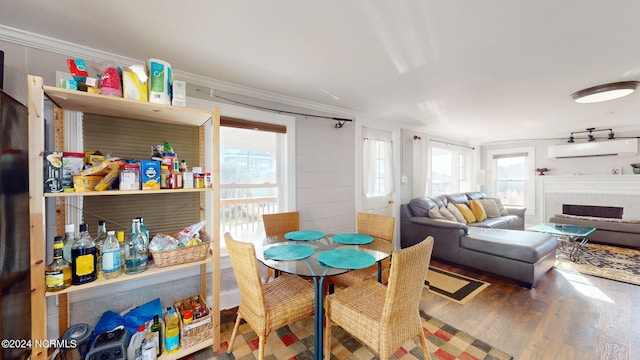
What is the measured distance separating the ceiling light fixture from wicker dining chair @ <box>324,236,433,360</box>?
8.98 feet

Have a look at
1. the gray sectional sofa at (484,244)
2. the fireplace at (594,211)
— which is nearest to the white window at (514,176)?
the fireplace at (594,211)

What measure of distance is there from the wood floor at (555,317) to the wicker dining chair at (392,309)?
3.19ft

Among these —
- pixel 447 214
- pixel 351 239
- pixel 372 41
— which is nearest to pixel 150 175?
pixel 351 239

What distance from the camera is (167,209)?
6.93ft

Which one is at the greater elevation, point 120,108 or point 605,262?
point 120,108

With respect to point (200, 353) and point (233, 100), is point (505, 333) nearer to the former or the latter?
point (200, 353)

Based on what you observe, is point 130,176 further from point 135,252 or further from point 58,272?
point 58,272

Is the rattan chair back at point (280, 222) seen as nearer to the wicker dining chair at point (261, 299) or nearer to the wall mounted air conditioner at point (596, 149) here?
the wicker dining chair at point (261, 299)

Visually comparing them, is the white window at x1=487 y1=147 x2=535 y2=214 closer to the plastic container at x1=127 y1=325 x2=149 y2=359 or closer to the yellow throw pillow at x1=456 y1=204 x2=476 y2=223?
the yellow throw pillow at x1=456 y1=204 x2=476 y2=223

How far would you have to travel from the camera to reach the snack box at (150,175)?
157cm

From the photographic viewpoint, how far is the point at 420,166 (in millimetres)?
4582

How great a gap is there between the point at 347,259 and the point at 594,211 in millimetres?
6305

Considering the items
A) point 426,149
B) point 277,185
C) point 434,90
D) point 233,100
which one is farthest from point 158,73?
point 426,149

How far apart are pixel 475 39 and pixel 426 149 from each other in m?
3.23
